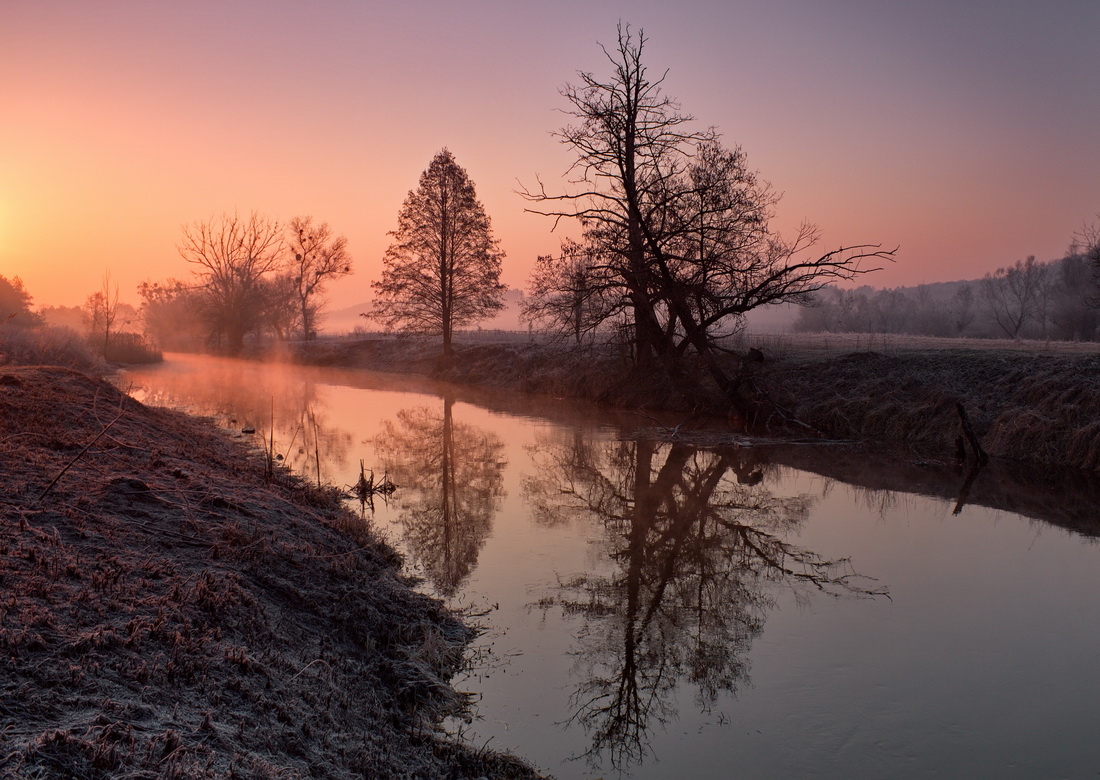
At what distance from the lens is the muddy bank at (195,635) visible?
10.2ft

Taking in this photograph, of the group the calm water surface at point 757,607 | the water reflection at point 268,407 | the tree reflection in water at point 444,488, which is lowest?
the calm water surface at point 757,607

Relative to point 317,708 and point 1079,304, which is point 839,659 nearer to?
point 317,708

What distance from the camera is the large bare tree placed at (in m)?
34.6

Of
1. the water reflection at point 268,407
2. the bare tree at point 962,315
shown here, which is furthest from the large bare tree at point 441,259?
the bare tree at point 962,315

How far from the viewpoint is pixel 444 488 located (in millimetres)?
12102

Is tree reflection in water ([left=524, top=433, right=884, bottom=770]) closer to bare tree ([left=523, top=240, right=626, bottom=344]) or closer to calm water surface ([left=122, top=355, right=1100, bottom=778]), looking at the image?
calm water surface ([left=122, top=355, right=1100, bottom=778])

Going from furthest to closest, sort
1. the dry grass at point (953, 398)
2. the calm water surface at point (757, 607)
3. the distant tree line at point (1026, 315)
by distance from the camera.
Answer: the distant tree line at point (1026, 315), the dry grass at point (953, 398), the calm water surface at point (757, 607)

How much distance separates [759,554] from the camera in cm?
902

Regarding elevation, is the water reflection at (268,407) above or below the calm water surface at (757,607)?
above

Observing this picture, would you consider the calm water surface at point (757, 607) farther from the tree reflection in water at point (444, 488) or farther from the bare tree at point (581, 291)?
the bare tree at point (581, 291)

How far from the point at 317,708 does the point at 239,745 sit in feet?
2.58

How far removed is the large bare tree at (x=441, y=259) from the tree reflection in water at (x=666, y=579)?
72.8 feet

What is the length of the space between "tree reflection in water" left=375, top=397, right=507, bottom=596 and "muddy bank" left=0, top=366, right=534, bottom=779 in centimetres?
90

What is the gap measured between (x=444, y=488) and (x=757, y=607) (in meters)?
6.31
